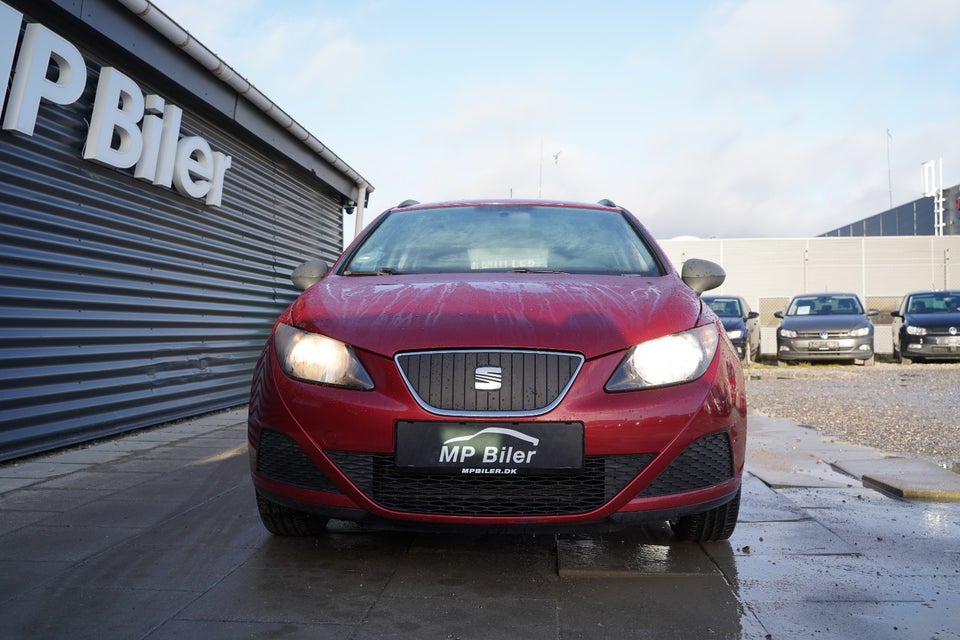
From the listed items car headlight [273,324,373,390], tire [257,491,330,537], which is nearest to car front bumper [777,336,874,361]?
tire [257,491,330,537]

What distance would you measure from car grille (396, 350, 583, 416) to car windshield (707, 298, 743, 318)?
14480 mm

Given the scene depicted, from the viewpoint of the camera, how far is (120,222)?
19.9 feet

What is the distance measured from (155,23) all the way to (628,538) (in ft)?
16.8

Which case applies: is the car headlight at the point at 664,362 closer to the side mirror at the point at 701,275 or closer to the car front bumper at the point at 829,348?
the side mirror at the point at 701,275

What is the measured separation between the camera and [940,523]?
3.36m

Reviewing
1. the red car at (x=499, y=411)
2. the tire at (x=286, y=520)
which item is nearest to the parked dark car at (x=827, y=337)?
the red car at (x=499, y=411)

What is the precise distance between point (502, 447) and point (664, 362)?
0.62 metres

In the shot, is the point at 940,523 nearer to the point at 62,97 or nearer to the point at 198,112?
the point at 62,97

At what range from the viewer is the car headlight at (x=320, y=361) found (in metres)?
2.55

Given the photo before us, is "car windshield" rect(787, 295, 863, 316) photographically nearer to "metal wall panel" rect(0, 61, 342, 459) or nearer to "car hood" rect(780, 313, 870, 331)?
"car hood" rect(780, 313, 870, 331)

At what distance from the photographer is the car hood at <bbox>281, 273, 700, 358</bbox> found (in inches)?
99.5

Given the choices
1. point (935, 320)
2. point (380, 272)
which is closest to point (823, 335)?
point (935, 320)

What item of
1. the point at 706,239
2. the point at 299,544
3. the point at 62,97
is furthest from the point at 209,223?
the point at 706,239

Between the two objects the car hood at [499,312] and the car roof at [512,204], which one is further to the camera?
the car roof at [512,204]
